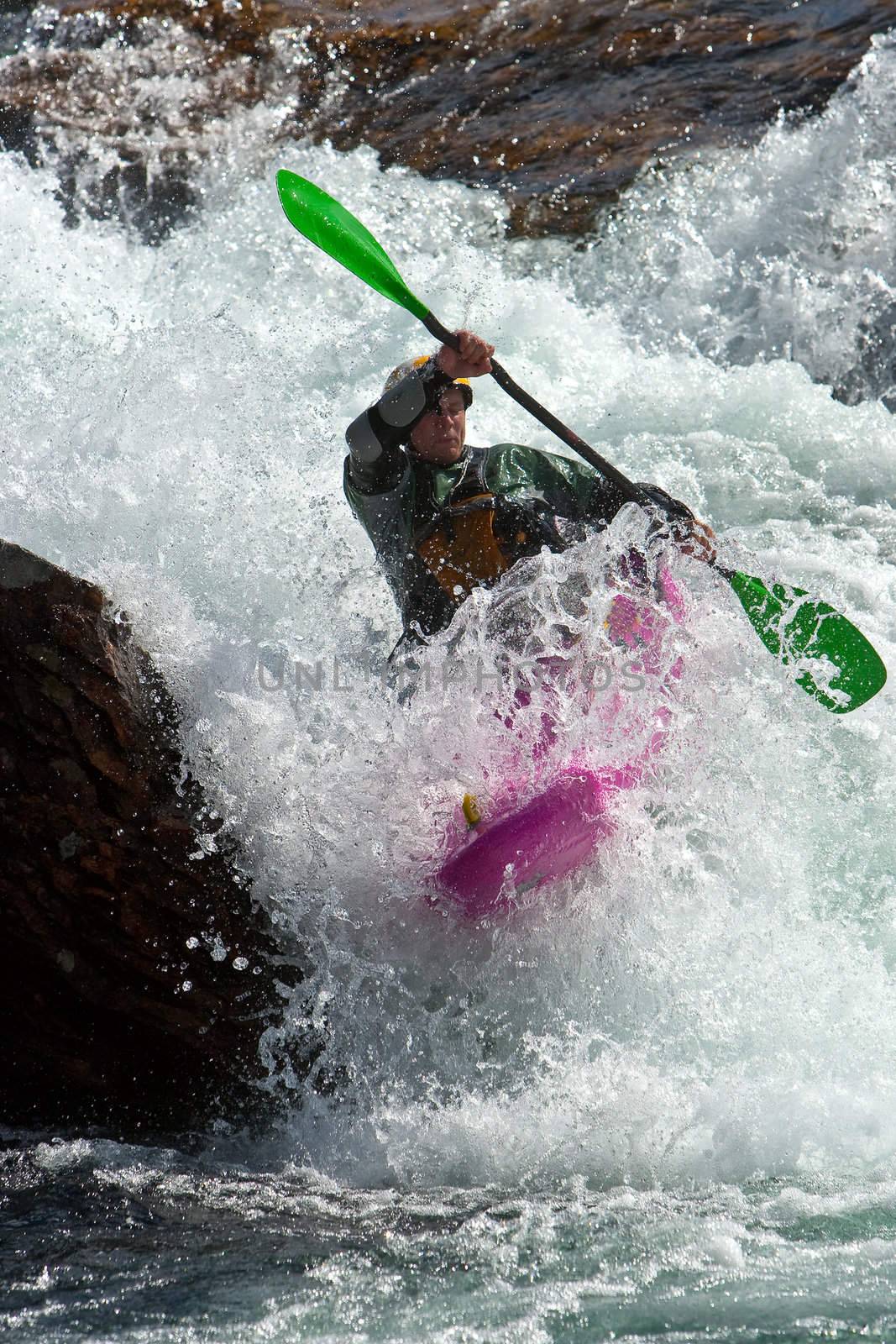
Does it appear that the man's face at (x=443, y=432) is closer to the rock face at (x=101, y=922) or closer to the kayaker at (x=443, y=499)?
the kayaker at (x=443, y=499)

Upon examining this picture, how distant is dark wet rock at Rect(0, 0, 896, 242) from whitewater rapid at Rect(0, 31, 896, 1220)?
0.20m

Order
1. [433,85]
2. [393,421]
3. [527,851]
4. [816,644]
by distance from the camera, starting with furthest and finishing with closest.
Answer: [433,85], [816,644], [393,421], [527,851]

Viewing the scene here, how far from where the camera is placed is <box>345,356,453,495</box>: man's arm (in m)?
2.93

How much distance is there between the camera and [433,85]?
5.82 m

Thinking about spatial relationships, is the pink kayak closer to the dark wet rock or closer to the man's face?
the man's face

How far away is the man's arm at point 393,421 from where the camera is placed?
9.62ft

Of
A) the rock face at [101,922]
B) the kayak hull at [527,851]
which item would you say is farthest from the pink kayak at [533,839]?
the rock face at [101,922]

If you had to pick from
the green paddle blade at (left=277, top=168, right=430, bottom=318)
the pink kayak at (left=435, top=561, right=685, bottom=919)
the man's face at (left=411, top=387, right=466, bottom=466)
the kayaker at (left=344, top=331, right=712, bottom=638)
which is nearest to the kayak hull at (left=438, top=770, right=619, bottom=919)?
the pink kayak at (left=435, top=561, right=685, bottom=919)

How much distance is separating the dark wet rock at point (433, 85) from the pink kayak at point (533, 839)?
145 inches

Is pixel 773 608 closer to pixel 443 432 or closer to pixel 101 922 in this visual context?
pixel 443 432

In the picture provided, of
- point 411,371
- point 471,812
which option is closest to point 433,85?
point 411,371

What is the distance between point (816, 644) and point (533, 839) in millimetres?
1108

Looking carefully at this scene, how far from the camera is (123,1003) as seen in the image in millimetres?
2430

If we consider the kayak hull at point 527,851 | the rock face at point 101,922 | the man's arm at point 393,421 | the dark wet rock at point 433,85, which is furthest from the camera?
the dark wet rock at point 433,85
